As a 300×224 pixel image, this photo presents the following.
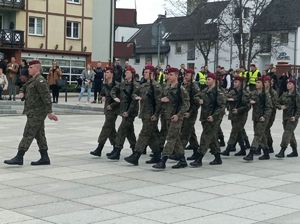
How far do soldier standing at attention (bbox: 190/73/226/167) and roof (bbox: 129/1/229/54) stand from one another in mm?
42282

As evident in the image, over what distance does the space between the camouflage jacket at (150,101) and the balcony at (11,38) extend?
115ft

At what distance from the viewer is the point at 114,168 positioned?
11.7m

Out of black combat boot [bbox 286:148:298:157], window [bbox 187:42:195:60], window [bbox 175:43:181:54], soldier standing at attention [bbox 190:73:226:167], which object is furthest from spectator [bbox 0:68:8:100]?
window [bbox 175:43:181:54]

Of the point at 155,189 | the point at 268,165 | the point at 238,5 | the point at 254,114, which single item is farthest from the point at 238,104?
the point at 238,5

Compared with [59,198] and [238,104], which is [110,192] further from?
[238,104]

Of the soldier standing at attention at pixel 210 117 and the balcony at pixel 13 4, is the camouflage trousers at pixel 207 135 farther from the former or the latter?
the balcony at pixel 13 4

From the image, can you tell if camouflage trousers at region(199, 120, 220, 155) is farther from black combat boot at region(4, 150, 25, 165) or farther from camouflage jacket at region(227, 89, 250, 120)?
black combat boot at region(4, 150, 25, 165)

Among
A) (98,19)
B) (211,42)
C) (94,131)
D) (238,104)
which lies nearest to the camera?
(238,104)

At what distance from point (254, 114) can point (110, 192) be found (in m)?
5.00

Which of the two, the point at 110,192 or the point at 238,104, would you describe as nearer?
the point at 110,192

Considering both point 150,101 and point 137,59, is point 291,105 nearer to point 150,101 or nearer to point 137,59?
point 150,101

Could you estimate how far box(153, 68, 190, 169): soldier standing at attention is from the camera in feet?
37.7

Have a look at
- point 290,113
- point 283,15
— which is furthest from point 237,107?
point 283,15

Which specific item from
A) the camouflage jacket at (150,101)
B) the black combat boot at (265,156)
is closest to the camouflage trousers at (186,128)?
the camouflage jacket at (150,101)
